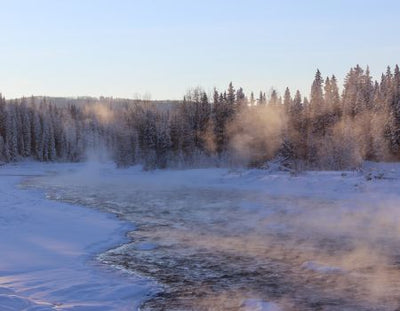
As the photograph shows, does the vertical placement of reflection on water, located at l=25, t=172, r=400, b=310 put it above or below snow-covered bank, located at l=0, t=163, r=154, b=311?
below

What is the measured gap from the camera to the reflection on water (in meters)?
9.73

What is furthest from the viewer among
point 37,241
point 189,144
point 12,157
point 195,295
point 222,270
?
point 12,157

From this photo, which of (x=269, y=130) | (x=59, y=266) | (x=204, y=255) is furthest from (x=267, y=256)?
(x=269, y=130)

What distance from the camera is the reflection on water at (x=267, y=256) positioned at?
383 inches

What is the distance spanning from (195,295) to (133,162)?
57.8m

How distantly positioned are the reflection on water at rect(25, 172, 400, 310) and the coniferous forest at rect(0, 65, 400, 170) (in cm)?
2591

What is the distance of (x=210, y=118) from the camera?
78875 millimetres

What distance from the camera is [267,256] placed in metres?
13.5

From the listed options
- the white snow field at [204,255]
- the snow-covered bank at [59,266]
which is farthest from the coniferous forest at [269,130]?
the snow-covered bank at [59,266]

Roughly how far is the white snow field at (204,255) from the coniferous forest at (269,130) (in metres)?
25.5

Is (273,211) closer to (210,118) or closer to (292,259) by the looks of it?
(292,259)

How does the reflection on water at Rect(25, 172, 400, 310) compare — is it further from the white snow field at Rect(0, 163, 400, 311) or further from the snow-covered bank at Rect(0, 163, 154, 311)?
the snow-covered bank at Rect(0, 163, 154, 311)

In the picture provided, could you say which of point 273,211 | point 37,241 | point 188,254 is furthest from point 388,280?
point 273,211

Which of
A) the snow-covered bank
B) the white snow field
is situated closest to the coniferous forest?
the white snow field
